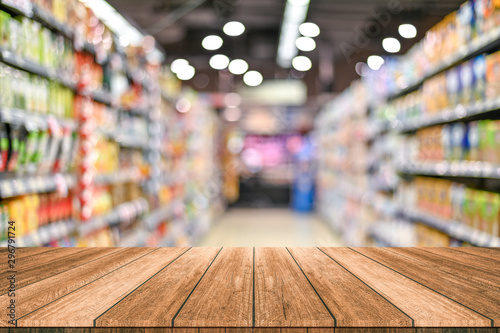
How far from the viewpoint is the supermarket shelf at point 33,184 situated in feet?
7.47

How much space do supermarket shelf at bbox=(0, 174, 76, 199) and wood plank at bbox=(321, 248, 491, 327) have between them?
1.67 metres

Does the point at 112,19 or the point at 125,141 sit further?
the point at 112,19

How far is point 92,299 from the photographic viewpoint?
1.09m

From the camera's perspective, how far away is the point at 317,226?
30.9ft

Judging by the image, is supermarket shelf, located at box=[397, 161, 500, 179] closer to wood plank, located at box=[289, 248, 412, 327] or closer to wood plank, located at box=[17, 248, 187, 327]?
wood plank, located at box=[289, 248, 412, 327]

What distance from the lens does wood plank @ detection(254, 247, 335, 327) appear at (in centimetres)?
94

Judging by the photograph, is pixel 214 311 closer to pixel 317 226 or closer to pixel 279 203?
pixel 317 226

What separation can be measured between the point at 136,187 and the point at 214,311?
3785 millimetres

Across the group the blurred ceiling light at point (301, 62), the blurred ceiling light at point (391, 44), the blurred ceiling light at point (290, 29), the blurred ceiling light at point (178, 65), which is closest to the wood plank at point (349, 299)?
the blurred ceiling light at point (290, 29)

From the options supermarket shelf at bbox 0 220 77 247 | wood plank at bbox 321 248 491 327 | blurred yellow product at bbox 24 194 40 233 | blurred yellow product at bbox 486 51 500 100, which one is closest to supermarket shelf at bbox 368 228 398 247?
blurred yellow product at bbox 486 51 500 100

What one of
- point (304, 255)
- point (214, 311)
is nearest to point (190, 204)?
point (304, 255)

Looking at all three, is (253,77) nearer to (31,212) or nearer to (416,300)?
(31,212)

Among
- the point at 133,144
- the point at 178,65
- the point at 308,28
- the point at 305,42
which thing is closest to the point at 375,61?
the point at 305,42

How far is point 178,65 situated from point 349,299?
1074cm
